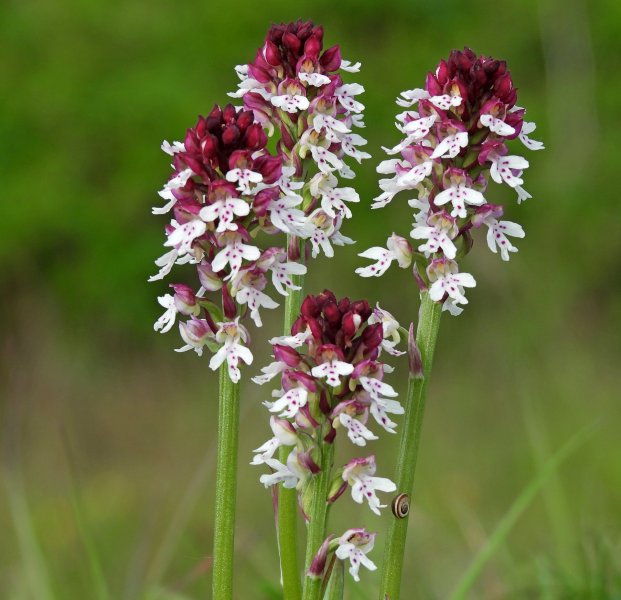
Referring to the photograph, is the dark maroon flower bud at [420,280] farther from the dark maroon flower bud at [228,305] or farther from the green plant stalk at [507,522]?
the green plant stalk at [507,522]

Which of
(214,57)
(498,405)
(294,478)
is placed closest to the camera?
(294,478)

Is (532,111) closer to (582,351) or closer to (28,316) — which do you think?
(582,351)

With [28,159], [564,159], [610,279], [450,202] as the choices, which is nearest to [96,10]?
[28,159]

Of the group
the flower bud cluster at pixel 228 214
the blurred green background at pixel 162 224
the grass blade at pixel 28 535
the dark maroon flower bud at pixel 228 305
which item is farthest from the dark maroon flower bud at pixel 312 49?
the blurred green background at pixel 162 224

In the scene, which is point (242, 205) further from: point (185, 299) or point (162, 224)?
point (162, 224)

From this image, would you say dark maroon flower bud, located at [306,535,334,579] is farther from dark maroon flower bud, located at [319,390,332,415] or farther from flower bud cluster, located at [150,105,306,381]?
flower bud cluster, located at [150,105,306,381]

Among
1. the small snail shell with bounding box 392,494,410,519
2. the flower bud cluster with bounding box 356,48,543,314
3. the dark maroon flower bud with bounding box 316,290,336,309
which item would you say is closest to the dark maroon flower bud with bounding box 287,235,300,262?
the flower bud cluster with bounding box 356,48,543,314
